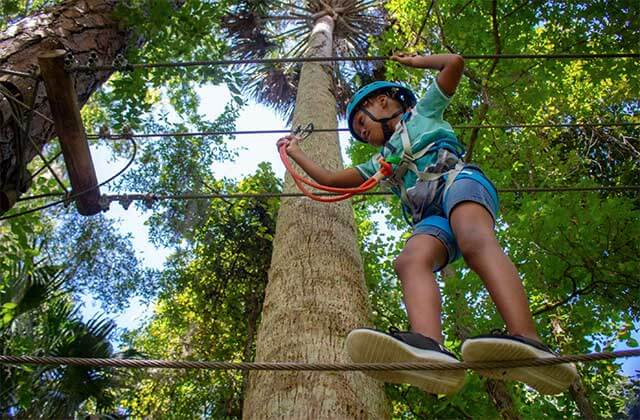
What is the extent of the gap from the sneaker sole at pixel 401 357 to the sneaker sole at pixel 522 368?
8 cm

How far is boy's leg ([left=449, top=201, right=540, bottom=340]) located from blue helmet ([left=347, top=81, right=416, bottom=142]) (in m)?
0.92

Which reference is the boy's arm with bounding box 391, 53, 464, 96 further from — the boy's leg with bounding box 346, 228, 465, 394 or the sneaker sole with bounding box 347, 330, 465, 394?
the sneaker sole with bounding box 347, 330, 465, 394

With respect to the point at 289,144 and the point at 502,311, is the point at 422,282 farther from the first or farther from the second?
the point at 289,144

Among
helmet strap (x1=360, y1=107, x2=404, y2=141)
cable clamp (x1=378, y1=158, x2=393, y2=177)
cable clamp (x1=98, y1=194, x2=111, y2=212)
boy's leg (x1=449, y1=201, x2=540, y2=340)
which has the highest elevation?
helmet strap (x1=360, y1=107, x2=404, y2=141)

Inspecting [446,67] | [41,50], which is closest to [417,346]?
[446,67]

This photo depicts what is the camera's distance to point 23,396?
14.9ft

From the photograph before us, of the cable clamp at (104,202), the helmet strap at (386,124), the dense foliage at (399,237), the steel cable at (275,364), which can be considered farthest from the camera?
the dense foliage at (399,237)

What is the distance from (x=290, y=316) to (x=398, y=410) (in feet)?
13.8

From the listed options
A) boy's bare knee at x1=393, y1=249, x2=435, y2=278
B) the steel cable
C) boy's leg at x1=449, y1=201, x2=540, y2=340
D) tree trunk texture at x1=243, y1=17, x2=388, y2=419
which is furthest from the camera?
boy's bare knee at x1=393, y1=249, x2=435, y2=278

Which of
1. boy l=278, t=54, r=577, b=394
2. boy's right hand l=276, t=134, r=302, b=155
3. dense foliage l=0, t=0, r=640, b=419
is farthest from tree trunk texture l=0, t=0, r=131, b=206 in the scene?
boy l=278, t=54, r=577, b=394

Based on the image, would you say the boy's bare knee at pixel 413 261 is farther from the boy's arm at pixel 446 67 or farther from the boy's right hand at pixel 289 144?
the boy's right hand at pixel 289 144

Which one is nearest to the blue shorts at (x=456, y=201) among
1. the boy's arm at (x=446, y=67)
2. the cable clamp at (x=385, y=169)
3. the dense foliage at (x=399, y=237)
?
the cable clamp at (x=385, y=169)

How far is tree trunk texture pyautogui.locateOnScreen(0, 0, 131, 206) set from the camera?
2.72 metres

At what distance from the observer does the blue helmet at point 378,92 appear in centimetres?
248
